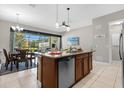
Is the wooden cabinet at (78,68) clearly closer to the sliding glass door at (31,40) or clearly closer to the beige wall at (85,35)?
the sliding glass door at (31,40)

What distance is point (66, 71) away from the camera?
2324 mm

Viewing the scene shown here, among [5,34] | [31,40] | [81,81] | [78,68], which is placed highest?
[5,34]

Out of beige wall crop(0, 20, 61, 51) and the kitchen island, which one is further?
beige wall crop(0, 20, 61, 51)

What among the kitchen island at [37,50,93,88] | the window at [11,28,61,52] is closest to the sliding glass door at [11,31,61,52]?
the window at [11,28,61,52]

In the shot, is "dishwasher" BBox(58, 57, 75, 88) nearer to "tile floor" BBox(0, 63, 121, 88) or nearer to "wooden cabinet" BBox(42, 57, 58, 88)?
"wooden cabinet" BBox(42, 57, 58, 88)

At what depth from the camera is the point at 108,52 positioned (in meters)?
5.55

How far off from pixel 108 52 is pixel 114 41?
166 cm

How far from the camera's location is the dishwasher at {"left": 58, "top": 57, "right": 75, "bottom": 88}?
7.12 feet

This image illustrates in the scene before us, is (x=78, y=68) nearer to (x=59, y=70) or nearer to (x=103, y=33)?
(x=59, y=70)

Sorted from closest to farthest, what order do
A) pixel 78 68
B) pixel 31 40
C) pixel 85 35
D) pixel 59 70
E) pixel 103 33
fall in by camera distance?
pixel 59 70 < pixel 78 68 < pixel 103 33 < pixel 31 40 < pixel 85 35

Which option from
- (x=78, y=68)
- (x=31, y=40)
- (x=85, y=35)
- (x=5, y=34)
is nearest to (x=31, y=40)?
(x=31, y=40)

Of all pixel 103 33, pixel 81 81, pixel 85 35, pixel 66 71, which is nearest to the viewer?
pixel 66 71

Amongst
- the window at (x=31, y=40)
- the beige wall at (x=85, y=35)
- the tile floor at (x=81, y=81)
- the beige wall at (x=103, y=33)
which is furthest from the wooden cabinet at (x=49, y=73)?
the beige wall at (x=85, y=35)
